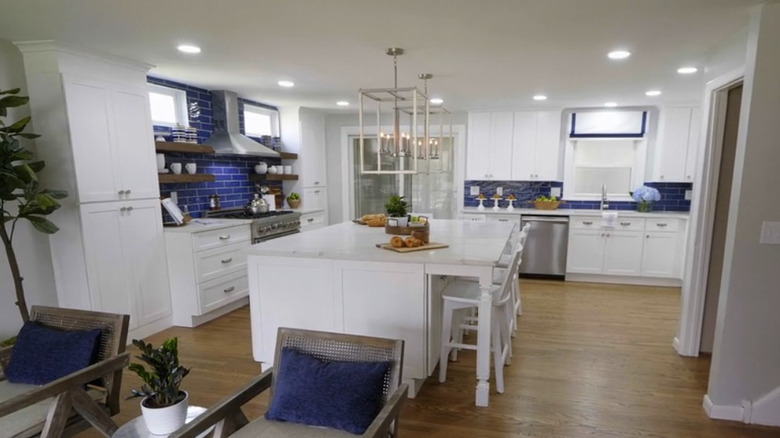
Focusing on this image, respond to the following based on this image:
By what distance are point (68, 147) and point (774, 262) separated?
4359 mm

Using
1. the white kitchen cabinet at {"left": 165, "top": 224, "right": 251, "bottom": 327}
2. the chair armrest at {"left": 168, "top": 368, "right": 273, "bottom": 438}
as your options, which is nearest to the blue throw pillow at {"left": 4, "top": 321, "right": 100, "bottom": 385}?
the chair armrest at {"left": 168, "top": 368, "right": 273, "bottom": 438}

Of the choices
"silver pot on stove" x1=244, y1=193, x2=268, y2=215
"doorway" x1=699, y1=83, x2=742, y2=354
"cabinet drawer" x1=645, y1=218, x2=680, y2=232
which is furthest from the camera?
"cabinet drawer" x1=645, y1=218, x2=680, y2=232

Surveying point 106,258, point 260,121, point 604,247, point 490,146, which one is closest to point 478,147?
point 490,146

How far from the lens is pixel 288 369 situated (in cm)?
163

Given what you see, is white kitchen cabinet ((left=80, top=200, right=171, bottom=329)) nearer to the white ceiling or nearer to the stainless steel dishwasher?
the white ceiling

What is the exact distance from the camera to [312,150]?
5.91 metres

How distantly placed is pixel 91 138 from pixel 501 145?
14.9ft

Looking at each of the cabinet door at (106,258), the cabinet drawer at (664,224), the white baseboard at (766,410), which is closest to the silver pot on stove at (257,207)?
the cabinet door at (106,258)

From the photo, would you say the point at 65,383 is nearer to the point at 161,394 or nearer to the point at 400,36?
the point at 161,394

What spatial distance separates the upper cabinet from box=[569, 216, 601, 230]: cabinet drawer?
930 mm

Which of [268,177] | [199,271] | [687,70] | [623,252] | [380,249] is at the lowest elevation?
[623,252]

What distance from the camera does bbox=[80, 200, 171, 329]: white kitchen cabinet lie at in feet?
9.98

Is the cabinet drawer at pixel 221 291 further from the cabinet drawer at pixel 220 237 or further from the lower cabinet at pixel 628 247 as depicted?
the lower cabinet at pixel 628 247

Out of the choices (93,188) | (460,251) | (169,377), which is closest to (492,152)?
(460,251)
